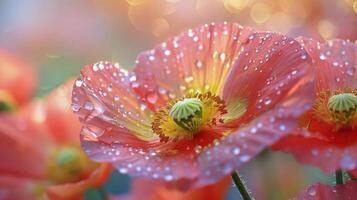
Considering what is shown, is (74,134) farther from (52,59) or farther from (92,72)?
(52,59)

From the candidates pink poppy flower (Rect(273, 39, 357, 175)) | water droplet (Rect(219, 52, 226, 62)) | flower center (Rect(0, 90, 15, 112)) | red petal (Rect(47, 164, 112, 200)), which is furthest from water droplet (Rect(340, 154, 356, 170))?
flower center (Rect(0, 90, 15, 112))

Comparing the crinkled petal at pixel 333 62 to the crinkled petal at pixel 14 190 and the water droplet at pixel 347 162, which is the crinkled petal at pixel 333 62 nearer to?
the water droplet at pixel 347 162

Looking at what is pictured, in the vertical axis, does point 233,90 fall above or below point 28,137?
below

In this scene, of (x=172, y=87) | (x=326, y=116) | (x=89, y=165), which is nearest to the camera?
(x=326, y=116)

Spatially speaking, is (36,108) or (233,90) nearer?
(233,90)

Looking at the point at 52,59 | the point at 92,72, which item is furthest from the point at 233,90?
the point at 52,59

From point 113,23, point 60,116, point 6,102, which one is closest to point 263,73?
point 60,116

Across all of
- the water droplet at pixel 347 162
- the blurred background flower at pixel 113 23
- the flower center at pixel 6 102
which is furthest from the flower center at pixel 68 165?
the water droplet at pixel 347 162
